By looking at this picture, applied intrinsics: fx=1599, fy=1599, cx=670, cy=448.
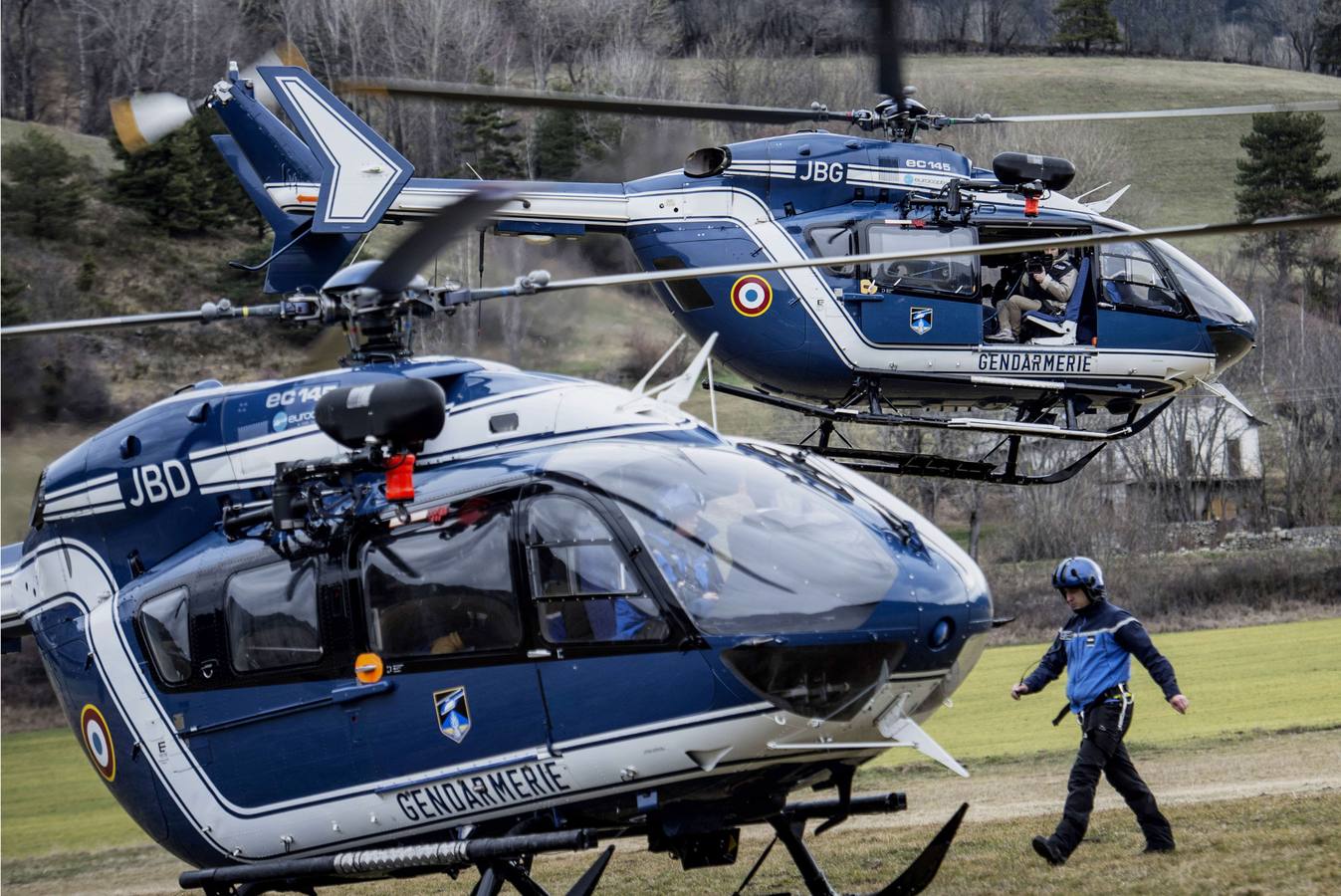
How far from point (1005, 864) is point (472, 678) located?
376 cm

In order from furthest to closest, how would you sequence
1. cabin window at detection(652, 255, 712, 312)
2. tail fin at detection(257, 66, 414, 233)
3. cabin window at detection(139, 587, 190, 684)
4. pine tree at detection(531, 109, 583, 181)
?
pine tree at detection(531, 109, 583, 181) → cabin window at detection(652, 255, 712, 312) → tail fin at detection(257, 66, 414, 233) → cabin window at detection(139, 587, 190, 684)

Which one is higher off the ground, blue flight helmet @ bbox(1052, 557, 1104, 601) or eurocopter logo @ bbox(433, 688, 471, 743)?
blue flight helmet @ bbox(1052, 557, 1104, 601)

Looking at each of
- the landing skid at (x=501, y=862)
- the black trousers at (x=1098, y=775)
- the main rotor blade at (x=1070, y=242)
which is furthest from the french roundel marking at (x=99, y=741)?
the black trousers at (x=1098, y=775)

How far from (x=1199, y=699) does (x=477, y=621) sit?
12.1 meters

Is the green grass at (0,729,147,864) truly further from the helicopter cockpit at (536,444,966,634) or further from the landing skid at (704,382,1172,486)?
the helicopter cockpit at (536,444,966,634)

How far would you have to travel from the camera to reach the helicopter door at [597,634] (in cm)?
729

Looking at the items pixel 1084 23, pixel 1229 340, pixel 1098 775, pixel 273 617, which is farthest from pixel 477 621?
pixel 1084 23

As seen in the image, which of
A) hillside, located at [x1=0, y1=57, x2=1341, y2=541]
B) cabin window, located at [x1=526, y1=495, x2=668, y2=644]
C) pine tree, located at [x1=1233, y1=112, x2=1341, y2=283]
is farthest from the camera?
pine tree, located at [x1=1233, y1=112, x2=1341, y2=283]

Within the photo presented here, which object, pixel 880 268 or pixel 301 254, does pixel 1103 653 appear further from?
pixel 301 254

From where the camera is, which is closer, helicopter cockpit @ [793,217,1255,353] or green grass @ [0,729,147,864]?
helicopter cockpit @ [793,217,1255,353]

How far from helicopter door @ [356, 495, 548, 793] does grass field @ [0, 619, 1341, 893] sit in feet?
9.89

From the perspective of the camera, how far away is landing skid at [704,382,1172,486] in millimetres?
12594

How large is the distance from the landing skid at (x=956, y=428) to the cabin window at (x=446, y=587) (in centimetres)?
502

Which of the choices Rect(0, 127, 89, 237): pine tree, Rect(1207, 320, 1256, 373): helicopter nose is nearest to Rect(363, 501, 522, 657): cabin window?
Rect(1207, 320, 1256, 373): helicopter nose
